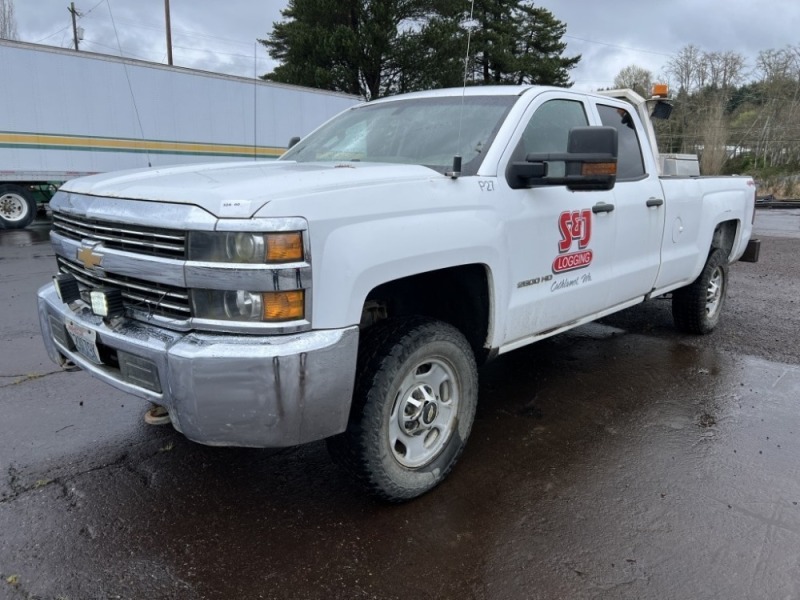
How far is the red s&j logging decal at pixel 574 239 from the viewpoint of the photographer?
11.5 ft

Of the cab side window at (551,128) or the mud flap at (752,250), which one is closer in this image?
the cab side window at (551,128)

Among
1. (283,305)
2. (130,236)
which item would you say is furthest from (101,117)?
(283,305)

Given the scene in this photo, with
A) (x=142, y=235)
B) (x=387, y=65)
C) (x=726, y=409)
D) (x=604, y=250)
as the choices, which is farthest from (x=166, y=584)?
(x=387, y=65)

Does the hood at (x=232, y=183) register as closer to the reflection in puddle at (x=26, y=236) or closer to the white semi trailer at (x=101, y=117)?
the white semi trailer at (x=101, y=117)

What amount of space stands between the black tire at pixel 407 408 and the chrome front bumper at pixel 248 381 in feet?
0.67

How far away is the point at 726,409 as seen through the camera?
4.05 meters

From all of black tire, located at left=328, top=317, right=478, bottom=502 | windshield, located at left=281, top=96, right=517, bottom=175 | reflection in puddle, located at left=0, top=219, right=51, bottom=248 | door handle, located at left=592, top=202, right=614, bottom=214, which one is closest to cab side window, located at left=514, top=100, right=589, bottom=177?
windshield, located at left=281, top=96, right=517, bottom=175

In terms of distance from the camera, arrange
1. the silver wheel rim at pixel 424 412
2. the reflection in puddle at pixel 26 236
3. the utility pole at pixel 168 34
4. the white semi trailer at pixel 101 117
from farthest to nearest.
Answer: the utility pole at pixel 168 34
the white semi trailer at pixel 101 117
the reflection in puddle at pixel 26 236
the silver wheel rim at pixel 424 412

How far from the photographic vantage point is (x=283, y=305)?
2281 mm

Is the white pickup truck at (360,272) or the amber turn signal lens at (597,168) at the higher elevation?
the amber turn signal lens at (597,168)

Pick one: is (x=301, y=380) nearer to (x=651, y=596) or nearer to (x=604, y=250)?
(x=651, y=596)

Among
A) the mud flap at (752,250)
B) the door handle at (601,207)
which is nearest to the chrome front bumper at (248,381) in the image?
the door handle at (601,207)

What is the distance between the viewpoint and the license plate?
2676 millimetres

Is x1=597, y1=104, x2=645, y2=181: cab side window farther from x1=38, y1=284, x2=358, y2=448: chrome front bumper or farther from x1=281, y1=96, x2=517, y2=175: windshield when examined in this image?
x1=38, y1=284, x2=358, y2=448: chrome front bumper
